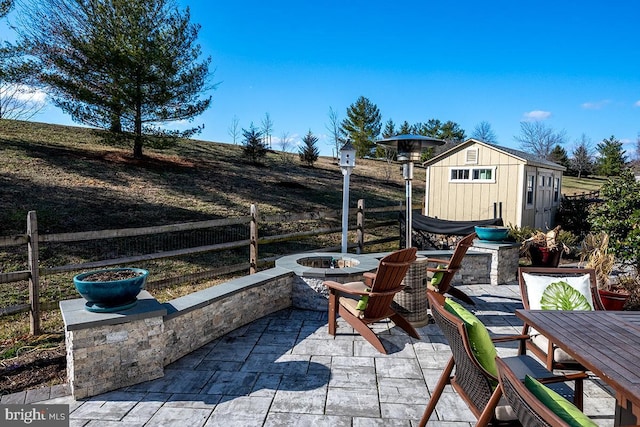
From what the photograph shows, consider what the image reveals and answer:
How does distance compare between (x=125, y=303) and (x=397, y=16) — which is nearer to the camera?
(x=125, y=303)

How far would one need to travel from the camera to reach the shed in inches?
348

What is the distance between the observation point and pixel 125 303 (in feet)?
9.18

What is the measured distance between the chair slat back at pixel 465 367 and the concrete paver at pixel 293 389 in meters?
0.48

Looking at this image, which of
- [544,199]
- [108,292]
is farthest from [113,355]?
[544,199]

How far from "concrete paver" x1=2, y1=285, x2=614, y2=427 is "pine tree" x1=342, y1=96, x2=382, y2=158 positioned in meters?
22.8

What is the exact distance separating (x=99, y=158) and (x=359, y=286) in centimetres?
1269

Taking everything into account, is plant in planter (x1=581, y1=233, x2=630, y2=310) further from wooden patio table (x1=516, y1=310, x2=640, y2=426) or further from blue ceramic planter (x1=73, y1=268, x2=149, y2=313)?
blue ceramic planter (x1=73, y1=268, x2=149, y2=313)

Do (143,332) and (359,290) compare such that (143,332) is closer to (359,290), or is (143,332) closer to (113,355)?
(113,355)

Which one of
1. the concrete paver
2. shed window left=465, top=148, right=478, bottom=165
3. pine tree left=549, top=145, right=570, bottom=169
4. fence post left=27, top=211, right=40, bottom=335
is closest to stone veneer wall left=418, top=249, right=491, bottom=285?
the concrete paver

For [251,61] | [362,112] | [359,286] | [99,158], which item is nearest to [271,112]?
[362,112]

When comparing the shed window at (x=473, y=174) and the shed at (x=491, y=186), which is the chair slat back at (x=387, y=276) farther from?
the shed window at (x=473, y=174)

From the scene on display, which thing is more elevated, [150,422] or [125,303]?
[125,303]

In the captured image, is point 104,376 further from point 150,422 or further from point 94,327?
point 150,422

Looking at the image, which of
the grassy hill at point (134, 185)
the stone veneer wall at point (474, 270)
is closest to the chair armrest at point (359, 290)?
the stone veneer wall at point (474, 270)
